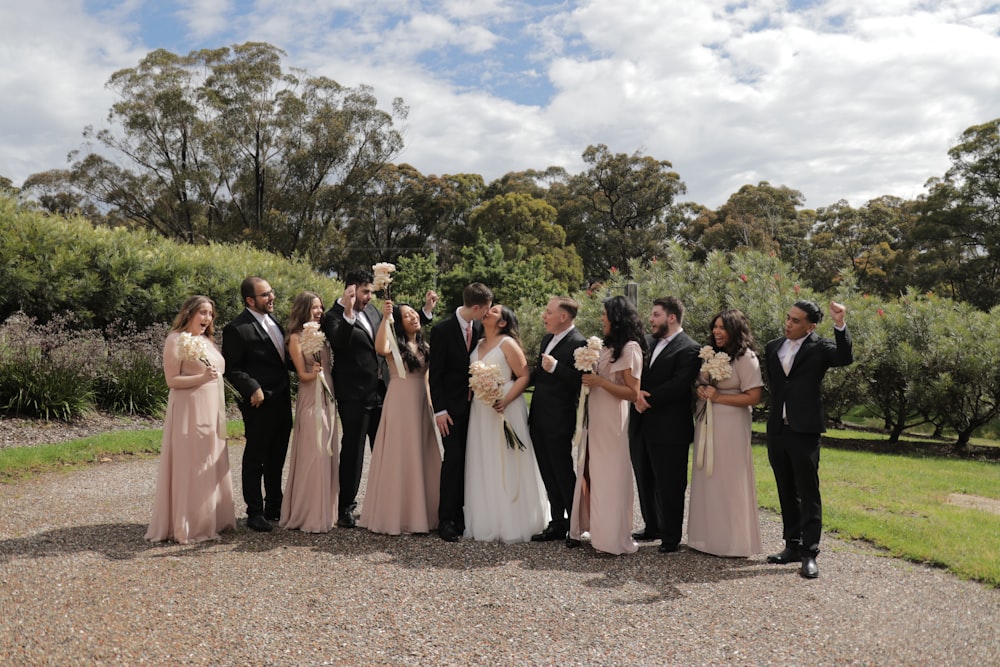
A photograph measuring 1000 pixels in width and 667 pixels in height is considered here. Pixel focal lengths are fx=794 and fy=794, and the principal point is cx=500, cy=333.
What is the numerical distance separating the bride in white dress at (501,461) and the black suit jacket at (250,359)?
1713 mm

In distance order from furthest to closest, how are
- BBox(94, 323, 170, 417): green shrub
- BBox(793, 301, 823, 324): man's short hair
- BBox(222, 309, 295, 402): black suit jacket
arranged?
BBox(94, 323, 170, 417): green shrub
BBox(222, 309, 295, 402): black suit jacket
BBox(793, 301, 823, 324): man's short hair

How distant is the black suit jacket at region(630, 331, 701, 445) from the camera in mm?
6391

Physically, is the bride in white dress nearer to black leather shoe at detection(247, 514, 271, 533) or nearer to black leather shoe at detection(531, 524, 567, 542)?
black leather shoe at detection(531, 524, 567, 542)

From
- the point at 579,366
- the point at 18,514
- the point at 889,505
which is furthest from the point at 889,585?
the point at 18,514

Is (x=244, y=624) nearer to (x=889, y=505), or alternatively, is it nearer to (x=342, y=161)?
(x=889, y=505)

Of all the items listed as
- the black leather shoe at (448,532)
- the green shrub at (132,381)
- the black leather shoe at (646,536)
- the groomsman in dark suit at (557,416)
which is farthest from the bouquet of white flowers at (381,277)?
the green shrub at (132,381)

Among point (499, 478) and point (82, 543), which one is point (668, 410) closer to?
point (499, 478)

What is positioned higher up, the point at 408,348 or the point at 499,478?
the point at 408,348

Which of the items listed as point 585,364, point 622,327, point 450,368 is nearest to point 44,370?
point 450,368

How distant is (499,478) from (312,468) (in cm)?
159

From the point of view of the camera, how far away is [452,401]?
22.2 ft

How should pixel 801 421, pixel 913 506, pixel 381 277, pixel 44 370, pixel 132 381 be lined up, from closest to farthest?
pixel 801 421, pixel 381 277, pixel 913 506, pixel 44 370, pixel 132 381

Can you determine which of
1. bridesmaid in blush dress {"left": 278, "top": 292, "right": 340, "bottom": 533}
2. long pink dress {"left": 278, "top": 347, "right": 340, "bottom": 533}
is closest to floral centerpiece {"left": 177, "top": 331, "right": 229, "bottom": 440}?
bridesmaid in blush dress {"left": 278, "top": 292, "right": 340, "bottom": 533}

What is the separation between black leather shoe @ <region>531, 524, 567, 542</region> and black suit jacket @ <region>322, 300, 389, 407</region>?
6.06 ft
